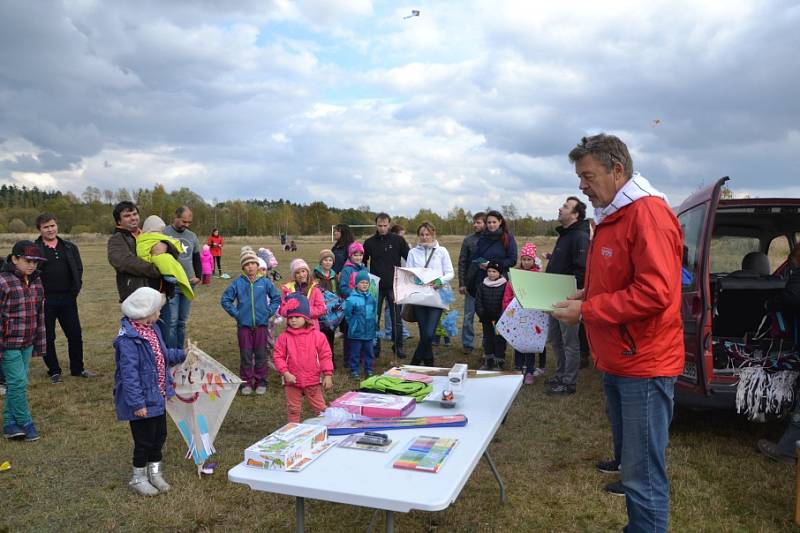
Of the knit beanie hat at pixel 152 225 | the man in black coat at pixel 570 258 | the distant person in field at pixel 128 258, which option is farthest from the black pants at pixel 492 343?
the knit beanie hat at pixel 152 225

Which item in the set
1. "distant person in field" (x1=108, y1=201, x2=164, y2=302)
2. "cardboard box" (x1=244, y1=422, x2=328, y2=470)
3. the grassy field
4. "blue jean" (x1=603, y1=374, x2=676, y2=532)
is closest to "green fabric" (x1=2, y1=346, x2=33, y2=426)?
the grassy field

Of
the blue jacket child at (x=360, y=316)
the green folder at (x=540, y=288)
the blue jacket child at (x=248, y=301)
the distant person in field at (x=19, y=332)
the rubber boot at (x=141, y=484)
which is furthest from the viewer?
the blue jacket child at (x=360, y=316)

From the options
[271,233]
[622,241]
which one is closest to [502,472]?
[622,241]

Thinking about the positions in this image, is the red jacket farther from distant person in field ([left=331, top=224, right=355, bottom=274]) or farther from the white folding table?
distant person in field ([left=331, top=224, right=355, bottom=274])

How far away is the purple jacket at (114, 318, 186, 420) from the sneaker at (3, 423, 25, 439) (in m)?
1.86

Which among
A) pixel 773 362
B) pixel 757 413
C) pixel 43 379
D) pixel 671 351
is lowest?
pixel 43 379

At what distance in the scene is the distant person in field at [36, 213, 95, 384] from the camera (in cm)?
631

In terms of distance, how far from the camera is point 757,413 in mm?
4367

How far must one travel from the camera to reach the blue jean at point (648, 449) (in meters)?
2.45

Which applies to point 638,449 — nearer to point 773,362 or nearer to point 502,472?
point 502,472

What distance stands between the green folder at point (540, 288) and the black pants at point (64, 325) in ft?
17.7

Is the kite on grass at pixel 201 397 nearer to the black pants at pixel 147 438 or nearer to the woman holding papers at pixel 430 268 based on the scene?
the black pants at pixel 147 438

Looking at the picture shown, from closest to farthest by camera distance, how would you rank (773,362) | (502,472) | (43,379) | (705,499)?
(705,499) < (502,472) < (773,362) < (43,379)

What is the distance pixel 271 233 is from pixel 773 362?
77.9 meters
